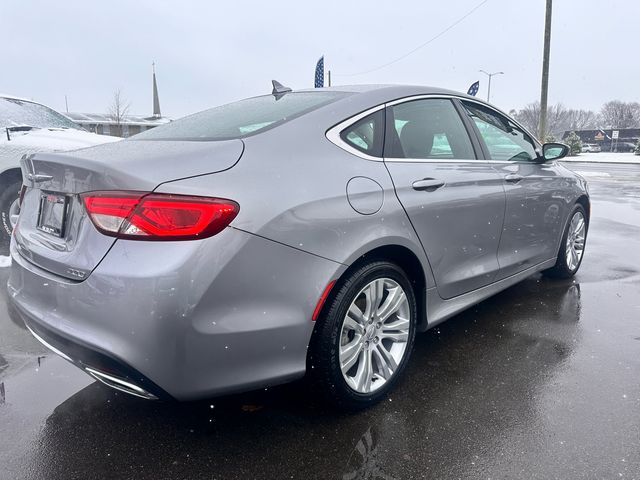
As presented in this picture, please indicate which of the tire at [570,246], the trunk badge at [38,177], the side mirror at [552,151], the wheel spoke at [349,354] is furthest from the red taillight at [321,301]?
the tire at [570,246]

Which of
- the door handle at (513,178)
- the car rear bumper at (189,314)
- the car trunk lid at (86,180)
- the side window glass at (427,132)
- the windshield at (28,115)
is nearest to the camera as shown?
the car rear bumper at (189,314)

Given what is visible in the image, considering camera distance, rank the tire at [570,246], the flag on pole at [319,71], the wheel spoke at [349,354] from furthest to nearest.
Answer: the flag on pole at [319,71], the tire at [570,246], the wheel spoke at [349,354]

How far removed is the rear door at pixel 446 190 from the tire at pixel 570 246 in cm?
144

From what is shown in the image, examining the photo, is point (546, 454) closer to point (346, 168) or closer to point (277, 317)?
point (277, 317)

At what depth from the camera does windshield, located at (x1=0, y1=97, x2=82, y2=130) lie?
6.00m

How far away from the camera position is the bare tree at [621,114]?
284ft

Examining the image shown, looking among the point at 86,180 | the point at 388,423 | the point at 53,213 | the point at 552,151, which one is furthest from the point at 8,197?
the point at 552,151

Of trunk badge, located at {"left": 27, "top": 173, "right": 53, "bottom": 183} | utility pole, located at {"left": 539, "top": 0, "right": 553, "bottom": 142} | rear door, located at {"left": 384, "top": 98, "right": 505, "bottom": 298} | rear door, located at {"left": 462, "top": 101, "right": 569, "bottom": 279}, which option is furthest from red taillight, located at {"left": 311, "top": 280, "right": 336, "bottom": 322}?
utility pole, located at {"left": 539, "top": 0, "right": 553, "bottom": 142}

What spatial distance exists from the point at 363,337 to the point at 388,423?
0.41 meters

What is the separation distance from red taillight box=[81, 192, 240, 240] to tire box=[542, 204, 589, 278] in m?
3.44

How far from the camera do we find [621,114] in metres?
88.0

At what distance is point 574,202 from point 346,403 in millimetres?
3114

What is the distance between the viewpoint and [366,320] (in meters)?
2.36

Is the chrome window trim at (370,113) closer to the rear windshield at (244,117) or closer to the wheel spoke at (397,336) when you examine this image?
the rear windshield at (244,117)
